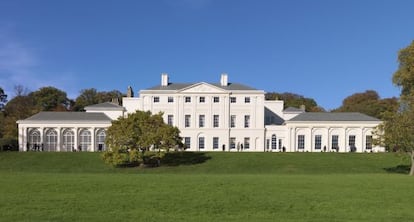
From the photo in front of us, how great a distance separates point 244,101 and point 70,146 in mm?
27451

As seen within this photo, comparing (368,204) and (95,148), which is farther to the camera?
(95,148)

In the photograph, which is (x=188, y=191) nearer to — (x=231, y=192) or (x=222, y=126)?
(x=231, y=192)

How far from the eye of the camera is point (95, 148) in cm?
6781

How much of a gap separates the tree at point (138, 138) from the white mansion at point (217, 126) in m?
19.3

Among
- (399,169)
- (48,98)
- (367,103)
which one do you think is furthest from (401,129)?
(48,98)

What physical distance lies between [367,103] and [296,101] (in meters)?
15.2

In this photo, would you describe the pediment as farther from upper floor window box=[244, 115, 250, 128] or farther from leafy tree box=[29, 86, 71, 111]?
leafy tree box=[29, 86, 71, 111]

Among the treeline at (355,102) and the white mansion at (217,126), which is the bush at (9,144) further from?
the treeline at (355,102)

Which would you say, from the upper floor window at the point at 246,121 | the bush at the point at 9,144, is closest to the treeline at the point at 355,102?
the upper floor window at the point at 246,121

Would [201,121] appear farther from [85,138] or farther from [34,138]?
[34,138]

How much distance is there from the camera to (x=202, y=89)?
6938cm

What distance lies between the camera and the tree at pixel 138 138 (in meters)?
45.2

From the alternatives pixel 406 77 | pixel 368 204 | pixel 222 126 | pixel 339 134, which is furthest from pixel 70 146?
pixel 368 204

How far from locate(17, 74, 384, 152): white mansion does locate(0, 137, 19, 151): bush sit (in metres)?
1.67
